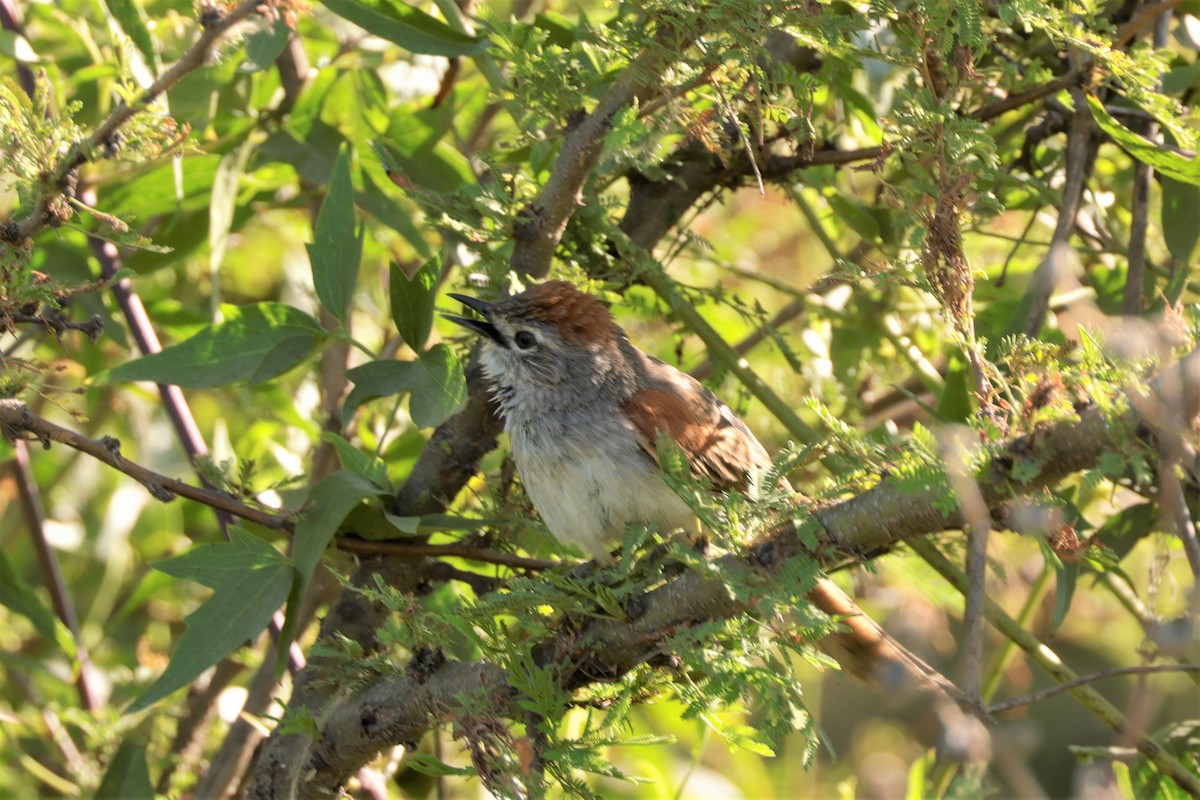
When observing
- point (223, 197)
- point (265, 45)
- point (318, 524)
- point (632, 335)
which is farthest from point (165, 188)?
point (632, 335)

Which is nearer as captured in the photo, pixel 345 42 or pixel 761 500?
pixel 761 500

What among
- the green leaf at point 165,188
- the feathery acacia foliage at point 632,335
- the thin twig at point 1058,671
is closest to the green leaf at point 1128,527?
the feathery acacia foliage at point 632,335

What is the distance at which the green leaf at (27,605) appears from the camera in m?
3.54

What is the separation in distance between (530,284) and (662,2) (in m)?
0.93

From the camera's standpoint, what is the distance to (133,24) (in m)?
3.06

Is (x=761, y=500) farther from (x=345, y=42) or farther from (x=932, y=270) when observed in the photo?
(x=345, y=42)

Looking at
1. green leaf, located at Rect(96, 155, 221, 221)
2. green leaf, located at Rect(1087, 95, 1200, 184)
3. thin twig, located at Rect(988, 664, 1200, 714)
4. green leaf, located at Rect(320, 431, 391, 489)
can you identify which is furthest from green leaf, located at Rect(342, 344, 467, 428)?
green leaf, located at Rect(1087, 95, 1200, 184)

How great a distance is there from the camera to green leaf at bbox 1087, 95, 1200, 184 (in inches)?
108

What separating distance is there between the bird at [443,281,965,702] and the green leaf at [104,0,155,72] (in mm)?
1057

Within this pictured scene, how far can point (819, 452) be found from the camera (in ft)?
7.54

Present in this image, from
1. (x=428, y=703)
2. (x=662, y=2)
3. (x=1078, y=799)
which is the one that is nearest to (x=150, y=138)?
(x=662, y=2)

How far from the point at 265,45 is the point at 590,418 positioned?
136cm

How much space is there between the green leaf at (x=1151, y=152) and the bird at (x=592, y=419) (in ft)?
3.94

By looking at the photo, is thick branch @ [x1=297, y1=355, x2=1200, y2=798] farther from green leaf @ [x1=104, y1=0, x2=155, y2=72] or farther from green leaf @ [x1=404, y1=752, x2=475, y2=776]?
green leaf @ [x1=104, y1=0, x2=155, y2=72]
